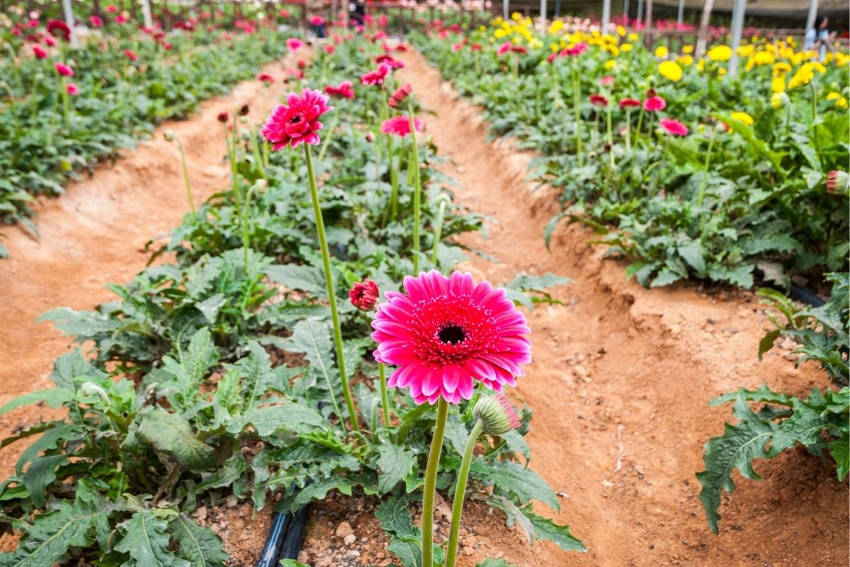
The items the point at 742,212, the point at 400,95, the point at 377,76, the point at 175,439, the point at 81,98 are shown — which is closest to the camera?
the point at 175,439

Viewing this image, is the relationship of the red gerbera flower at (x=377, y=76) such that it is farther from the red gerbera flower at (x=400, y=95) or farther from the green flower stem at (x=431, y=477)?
the green flower stem at (x=431, y=477)

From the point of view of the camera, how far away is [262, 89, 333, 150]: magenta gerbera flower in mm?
1634

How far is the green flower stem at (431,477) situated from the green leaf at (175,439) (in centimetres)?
85

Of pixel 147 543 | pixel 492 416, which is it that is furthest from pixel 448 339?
pixel 147 543

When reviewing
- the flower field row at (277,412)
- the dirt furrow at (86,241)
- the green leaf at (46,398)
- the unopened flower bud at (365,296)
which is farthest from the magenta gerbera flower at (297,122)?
the dirt furrow at (86,241)

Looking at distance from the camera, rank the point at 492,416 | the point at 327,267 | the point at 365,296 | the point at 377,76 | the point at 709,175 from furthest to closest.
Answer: the point at 709,175 → the point at 377,76 → the point at 327,267 → the point at 365,296 → the point at 492,416

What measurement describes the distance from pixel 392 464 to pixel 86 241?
391 centimetres

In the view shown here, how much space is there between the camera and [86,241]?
4715mm

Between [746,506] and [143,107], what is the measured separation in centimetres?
646

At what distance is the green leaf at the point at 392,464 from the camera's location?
1.73 m

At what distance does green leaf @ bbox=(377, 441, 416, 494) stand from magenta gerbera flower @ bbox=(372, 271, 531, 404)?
2.24 feet

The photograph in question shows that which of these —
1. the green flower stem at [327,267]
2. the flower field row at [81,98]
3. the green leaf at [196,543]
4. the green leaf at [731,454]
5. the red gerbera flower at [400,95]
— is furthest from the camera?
the flower field row at [81,98]

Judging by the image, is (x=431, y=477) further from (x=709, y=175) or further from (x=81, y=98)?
(x=81, y=98)

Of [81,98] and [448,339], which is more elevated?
[448,339]
